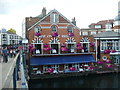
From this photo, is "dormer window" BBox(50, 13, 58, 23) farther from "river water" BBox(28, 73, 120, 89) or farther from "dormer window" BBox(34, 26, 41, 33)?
"river water" BBox(28, 73, 120, 89)

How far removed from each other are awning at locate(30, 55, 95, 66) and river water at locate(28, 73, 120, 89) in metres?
2.69

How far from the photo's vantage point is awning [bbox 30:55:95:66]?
26.2m

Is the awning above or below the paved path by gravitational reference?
below

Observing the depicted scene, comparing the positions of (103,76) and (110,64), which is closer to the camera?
(103,76)

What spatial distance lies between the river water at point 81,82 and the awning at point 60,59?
8.81 ft

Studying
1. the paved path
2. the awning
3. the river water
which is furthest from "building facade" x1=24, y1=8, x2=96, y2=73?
the paved path

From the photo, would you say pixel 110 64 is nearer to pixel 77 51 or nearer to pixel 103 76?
pixel 103 76

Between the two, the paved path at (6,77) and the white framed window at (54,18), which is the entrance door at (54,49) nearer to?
the white framed window at (54,18)

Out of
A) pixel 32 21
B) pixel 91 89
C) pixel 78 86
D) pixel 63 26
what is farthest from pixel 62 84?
pixel 32 21

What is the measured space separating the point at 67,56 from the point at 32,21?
978 centimetres

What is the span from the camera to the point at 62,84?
23.3 meters

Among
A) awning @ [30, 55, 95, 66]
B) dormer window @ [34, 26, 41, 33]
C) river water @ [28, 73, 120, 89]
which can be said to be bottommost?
river water @ [28, 73, 120, 89]

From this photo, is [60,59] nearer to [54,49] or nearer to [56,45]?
[54,49]

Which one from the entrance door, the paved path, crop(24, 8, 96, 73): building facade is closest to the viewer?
the paved path
